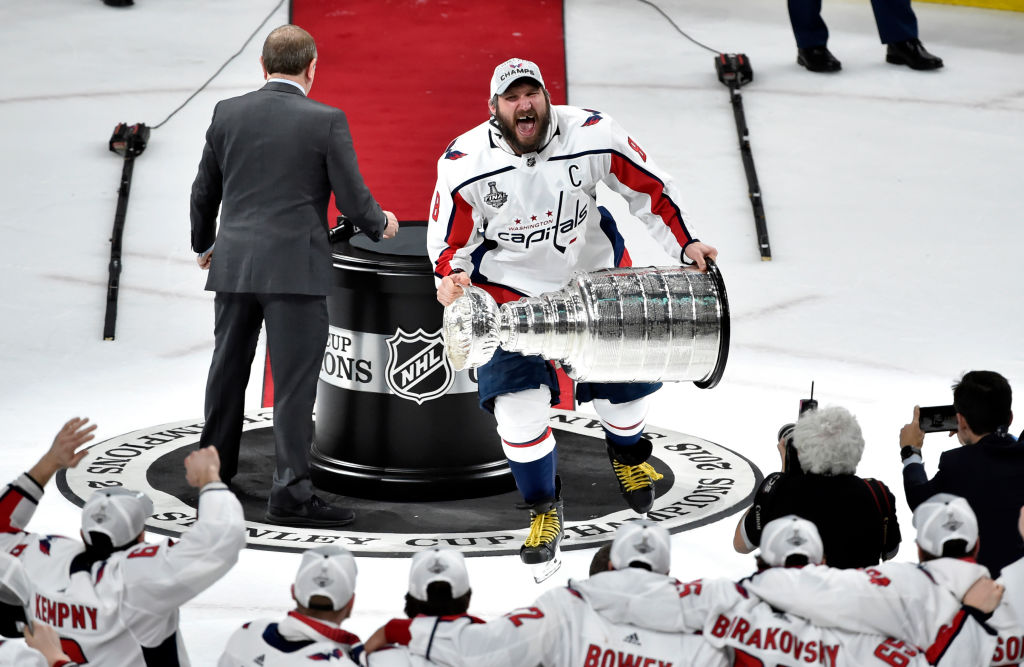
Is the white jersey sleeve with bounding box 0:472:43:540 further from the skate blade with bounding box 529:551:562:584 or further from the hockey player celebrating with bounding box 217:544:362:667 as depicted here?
the skate blade with bounding box 529:551:562:584

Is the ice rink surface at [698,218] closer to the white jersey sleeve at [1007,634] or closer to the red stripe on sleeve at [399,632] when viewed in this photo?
the red stripe on sleeve at [399,632]

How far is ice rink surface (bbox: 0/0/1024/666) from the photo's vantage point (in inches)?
246

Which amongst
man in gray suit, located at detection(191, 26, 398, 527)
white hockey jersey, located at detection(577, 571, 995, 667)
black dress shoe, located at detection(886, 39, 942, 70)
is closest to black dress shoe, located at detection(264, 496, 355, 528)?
man in gray suit, located at detection(191, 26, 398, 527)

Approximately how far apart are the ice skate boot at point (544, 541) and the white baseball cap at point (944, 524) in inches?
61.6

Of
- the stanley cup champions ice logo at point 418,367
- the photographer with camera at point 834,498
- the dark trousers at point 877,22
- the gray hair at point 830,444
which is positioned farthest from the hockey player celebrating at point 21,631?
the dark trousers at point 877,22

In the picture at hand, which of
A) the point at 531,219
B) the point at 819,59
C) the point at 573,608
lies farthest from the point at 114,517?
the point at 819,59

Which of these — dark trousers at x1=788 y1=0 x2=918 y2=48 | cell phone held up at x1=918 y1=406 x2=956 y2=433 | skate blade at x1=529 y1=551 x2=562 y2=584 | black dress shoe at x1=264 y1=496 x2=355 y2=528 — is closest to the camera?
cell phone held up at x1=918 y1=406 x2=956 y2=433

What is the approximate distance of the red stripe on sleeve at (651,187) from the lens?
196 inches

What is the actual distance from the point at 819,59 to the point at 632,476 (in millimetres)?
5576

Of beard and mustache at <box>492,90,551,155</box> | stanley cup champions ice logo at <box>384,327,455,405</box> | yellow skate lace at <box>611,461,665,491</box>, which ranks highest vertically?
beard and mustache at <box>492,90,551,155</box>

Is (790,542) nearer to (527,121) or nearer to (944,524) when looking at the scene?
(944,524)

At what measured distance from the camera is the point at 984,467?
380cm

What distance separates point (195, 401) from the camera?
6602 mm

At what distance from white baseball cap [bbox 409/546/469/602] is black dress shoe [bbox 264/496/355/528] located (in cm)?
200
